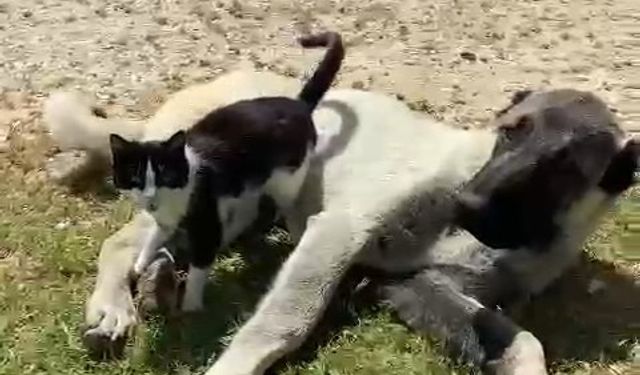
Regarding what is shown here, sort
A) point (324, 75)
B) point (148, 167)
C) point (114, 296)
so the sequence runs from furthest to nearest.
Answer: point (324, 75) < point (114, 296) < point (148, 167)

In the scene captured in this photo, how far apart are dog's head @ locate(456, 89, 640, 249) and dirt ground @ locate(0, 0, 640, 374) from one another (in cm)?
126

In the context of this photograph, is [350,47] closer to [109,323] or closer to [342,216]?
[342,216]

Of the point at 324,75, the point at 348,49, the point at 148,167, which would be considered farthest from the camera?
the point at 348,49

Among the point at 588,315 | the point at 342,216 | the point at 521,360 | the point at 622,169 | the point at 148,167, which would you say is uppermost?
the point at 148,167

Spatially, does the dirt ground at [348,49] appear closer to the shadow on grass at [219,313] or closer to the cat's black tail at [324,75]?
the cat's black tail at [324,75]

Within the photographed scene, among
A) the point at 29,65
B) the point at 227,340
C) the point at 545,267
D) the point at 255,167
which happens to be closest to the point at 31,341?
the point at 227,340

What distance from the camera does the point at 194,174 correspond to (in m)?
4.06

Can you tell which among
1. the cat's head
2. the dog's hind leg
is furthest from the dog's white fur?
the cat's head

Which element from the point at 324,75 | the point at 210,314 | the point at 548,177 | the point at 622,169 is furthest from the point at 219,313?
the point at 622,169

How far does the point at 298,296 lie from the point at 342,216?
31 cm

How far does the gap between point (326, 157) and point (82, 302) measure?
89 cm

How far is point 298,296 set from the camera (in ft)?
13.5

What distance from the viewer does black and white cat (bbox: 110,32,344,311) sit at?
3.94 m

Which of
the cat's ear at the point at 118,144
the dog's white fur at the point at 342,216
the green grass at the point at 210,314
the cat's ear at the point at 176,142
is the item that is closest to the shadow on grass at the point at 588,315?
the green grass at the point at 210,314
